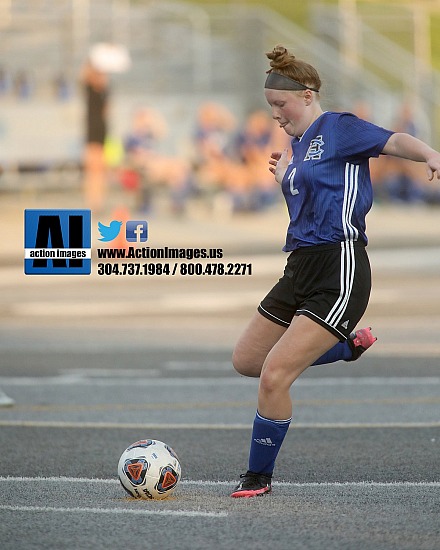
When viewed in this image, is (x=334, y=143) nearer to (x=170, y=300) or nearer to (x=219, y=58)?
(x=170, y=300)

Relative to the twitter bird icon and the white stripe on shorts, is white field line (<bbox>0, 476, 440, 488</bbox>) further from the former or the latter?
the twitter bird icon

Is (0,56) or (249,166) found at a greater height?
(0,56)

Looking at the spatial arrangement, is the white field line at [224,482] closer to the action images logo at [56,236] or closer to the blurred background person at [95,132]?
the action images logo at [56,236]

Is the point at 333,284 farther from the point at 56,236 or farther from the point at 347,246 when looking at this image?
the point at 56,236

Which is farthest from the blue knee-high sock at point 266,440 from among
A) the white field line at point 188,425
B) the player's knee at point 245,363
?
the white field line at point 188,425

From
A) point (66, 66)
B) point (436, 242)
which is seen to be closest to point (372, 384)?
point (436, 242)

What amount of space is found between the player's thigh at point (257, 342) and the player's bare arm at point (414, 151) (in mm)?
1084

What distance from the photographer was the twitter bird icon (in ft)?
71.4

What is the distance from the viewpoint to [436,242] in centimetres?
2647

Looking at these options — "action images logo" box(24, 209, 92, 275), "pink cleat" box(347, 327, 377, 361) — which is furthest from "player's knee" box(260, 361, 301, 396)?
"action images logo" box(24, 209, 92, 275)

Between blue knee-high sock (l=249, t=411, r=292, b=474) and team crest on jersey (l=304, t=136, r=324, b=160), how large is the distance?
1.33m

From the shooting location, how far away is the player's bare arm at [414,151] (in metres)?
6.50

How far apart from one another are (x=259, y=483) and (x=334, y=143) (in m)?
1.76

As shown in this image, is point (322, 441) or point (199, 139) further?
point (199, 139)
